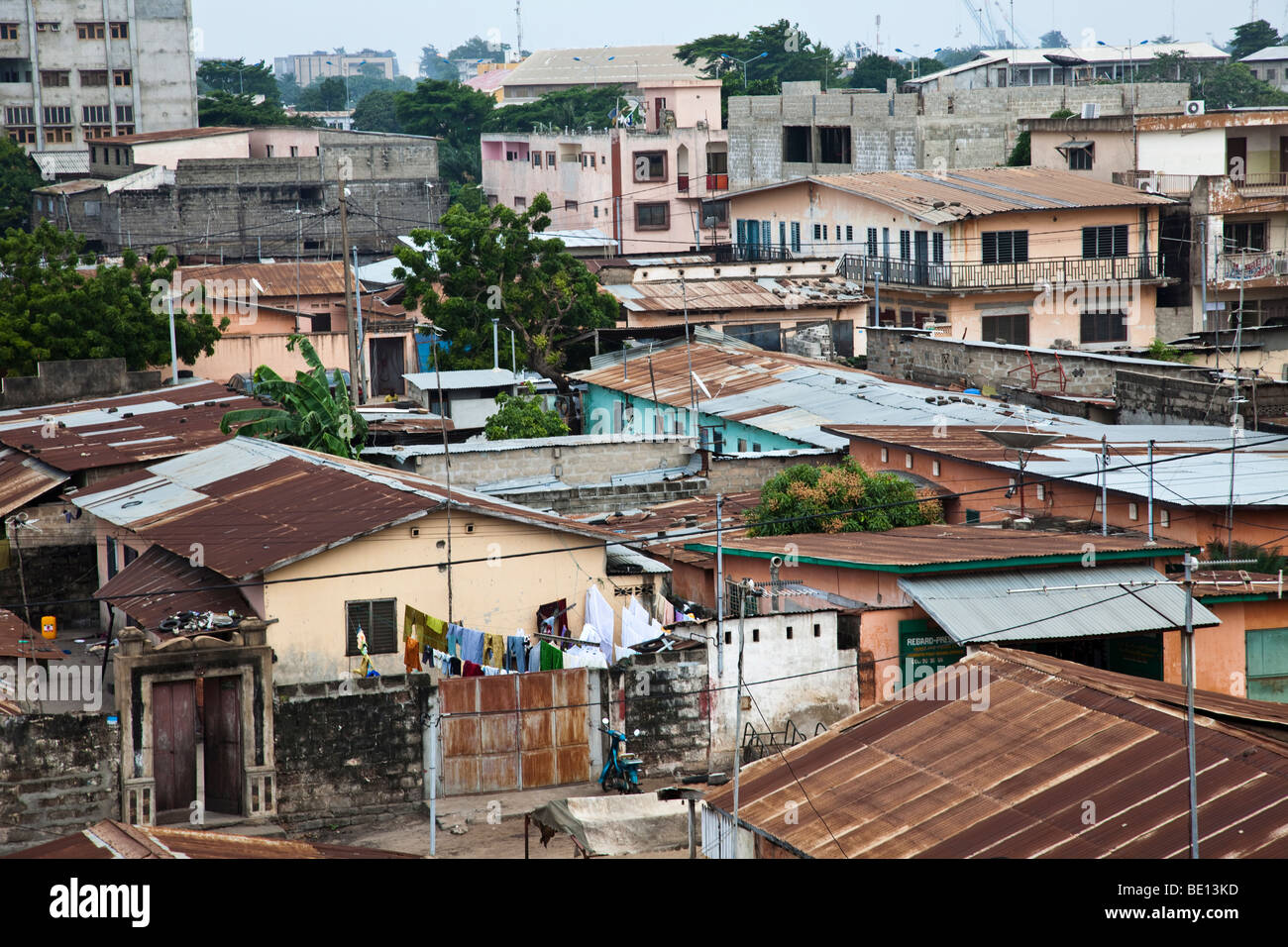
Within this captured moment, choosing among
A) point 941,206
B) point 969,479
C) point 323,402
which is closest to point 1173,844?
point 969,479

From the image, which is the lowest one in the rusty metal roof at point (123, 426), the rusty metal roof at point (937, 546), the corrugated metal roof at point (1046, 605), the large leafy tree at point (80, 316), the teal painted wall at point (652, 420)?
the corrugated metal roof at point (1046, 605)

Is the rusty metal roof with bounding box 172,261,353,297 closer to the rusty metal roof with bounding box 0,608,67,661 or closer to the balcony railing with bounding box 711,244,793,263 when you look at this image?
the balcony railing with bounding box 711,244,793,263

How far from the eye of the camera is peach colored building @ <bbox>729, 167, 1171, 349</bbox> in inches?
1642

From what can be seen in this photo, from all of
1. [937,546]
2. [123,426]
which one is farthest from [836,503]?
[123,426]

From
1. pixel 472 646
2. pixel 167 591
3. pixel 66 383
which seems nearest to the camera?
pixel 472 646

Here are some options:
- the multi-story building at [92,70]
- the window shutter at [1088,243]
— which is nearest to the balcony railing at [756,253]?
the window shutter at [1088,243]

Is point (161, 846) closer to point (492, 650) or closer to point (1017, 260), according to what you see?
point (492, 650)

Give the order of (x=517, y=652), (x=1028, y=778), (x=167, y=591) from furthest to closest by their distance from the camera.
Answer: (x=167, y=591) < (x=517, y=652) < (x=1028, y=778)

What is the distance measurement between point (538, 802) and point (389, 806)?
161 centimetres

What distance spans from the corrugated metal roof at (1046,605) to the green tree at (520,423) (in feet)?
46.1

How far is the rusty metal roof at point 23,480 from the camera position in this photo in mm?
24422

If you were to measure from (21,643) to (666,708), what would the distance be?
8090mm

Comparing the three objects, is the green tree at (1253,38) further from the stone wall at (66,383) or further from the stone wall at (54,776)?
the stone wall at (54,776)

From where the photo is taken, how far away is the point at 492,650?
737 inches
